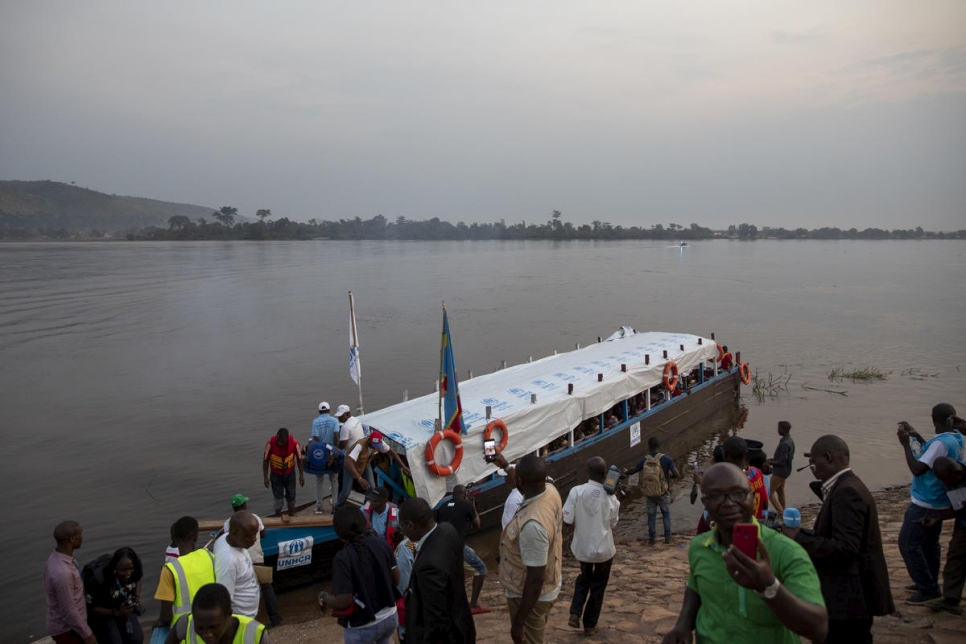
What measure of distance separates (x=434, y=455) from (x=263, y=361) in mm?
22820

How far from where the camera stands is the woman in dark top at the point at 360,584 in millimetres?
4113

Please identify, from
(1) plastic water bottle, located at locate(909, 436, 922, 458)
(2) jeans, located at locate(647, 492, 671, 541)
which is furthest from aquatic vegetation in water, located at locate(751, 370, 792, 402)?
(1) plastic water bottle, located at locate(909, 436, 922, 458)

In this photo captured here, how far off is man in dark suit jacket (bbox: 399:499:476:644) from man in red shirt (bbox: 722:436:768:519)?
2.59 meters

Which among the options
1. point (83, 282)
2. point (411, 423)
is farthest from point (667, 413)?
point (83, 282)

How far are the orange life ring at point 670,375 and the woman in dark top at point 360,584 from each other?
11.7 m

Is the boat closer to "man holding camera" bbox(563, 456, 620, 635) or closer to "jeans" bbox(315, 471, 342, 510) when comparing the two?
"jeans" bbox(315, 471, 342, 510)

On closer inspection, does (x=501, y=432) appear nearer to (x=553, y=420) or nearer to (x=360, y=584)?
(x=553, y=420)

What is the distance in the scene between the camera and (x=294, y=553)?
9.05 metres

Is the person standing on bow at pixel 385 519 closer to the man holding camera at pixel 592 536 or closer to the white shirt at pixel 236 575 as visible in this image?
the white shirt at pixel 236 575

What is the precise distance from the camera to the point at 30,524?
13.8 meters

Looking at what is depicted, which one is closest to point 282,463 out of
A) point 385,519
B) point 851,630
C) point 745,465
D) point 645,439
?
point 385,519

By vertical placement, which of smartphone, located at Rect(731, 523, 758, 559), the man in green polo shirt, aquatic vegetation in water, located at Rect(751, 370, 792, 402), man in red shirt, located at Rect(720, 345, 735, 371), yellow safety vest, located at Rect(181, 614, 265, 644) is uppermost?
smartphone, located at Rect(731, 523, 758, 559)

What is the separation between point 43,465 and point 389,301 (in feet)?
117

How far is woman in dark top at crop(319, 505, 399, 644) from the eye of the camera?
13.5 feet
